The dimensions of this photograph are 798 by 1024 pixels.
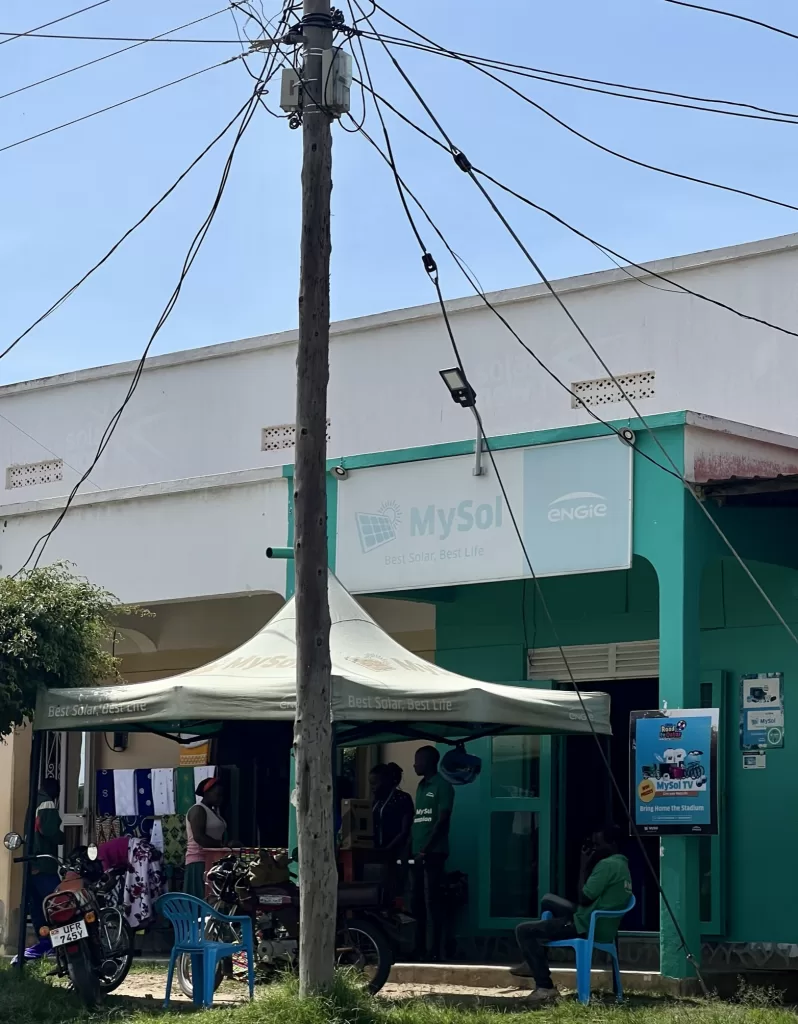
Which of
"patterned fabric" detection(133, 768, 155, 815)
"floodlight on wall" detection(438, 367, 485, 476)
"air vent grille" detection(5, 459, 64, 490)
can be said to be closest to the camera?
"floodlight on wall" detection(438, 367, 485, 476)

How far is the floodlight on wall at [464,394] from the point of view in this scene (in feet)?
42.6

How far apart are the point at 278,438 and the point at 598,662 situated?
5.80 meters

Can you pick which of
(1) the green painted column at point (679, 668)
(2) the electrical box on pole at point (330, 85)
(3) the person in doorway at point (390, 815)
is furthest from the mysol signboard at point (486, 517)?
(2) the electrical box on pole at point (330, 85)

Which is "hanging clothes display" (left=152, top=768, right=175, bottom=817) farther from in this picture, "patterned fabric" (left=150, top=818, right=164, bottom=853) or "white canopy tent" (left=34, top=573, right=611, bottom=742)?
"white canopy tent" (left=34, top=573, right=611, bottom=742)

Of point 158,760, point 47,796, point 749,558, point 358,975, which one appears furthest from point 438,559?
point 158,760

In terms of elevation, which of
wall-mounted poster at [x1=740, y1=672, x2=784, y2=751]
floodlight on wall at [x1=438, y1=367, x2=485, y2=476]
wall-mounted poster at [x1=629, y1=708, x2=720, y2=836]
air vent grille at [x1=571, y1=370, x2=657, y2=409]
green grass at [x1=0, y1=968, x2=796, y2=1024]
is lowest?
green grass at [x1=0, y1=968, x2=796, y2=1024]

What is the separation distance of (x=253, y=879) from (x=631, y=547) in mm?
3670

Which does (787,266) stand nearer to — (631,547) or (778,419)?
(778,419)

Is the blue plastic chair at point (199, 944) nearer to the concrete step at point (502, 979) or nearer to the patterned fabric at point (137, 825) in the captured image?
the concrete step at point (502, 979)

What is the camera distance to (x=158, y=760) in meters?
18.9

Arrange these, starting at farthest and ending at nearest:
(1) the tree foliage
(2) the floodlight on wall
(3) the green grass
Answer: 1. (2) the floodlight on wall
2. (1) the tree foliage
3. (3) the green grass

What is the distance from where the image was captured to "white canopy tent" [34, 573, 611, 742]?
11.3 m

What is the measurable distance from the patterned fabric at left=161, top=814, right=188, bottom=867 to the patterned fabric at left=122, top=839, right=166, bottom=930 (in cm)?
39

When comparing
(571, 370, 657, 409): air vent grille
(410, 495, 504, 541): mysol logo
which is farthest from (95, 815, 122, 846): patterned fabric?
(571, 370, 657, 409): air vent grille
